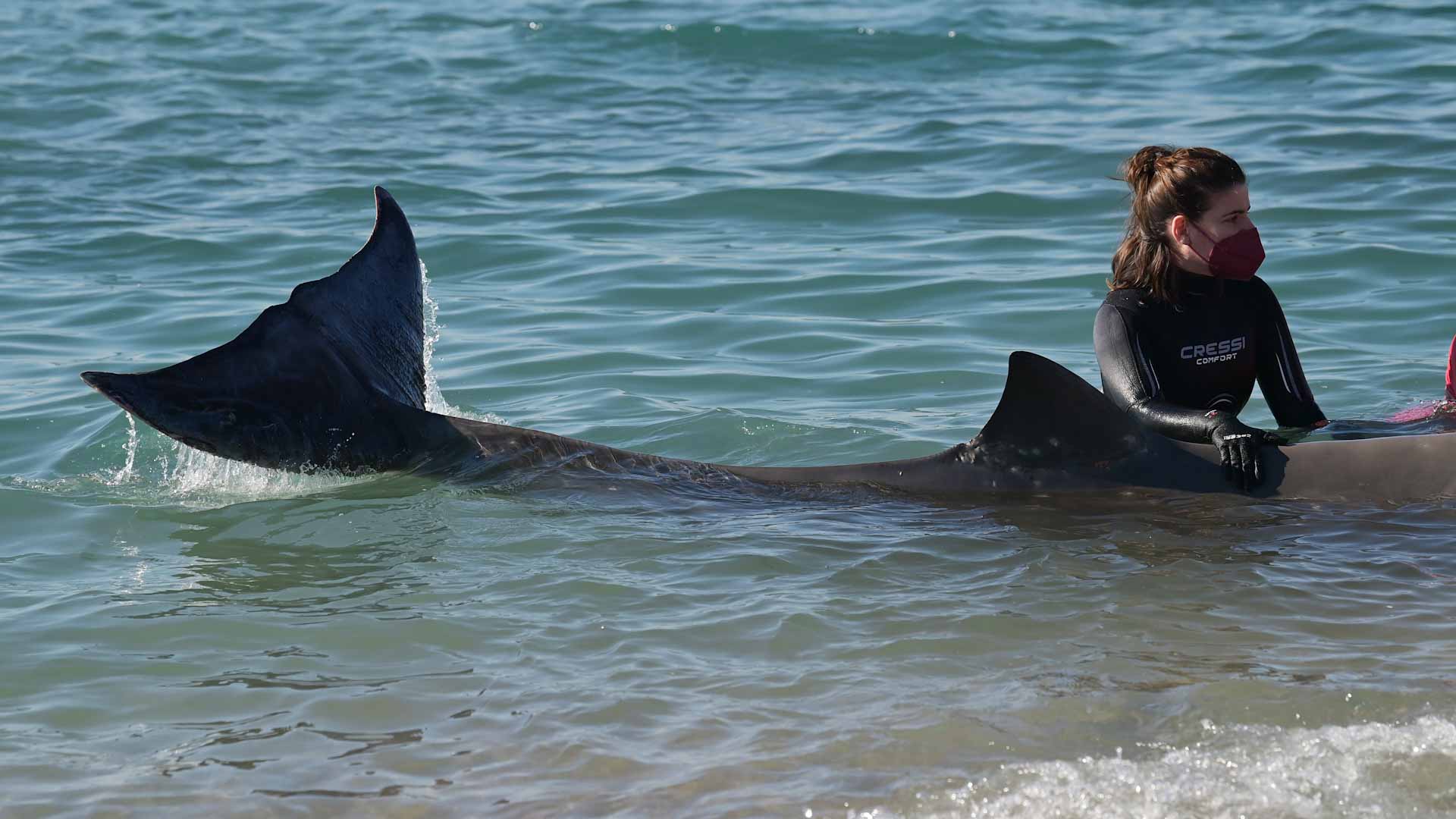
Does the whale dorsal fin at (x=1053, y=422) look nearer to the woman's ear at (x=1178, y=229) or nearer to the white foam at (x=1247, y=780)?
the woman's ear at (x=1178, y=229)

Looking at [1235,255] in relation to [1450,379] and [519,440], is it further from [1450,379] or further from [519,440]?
[519,440]

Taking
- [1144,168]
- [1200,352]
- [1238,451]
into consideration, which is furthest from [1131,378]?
[1144,168]

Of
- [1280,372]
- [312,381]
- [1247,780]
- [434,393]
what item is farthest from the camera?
[434,393]

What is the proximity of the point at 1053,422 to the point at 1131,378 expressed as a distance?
616 millimetres

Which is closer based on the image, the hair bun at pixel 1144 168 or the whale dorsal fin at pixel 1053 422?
the whale dorsal fin at pixel 1053 422

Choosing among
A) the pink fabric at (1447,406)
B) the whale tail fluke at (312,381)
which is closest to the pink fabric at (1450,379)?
the pink fabric at (1447,406)

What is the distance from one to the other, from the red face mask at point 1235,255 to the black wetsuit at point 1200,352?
0.44ft

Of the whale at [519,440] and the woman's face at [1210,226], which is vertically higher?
the woman's face at [1210,226]

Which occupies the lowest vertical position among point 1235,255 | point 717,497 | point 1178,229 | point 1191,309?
point 717,497

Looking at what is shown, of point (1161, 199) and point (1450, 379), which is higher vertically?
point (1161, 199)

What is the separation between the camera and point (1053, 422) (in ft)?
17.1

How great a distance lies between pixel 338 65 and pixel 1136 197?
47.7ft

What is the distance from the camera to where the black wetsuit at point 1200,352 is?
573cm

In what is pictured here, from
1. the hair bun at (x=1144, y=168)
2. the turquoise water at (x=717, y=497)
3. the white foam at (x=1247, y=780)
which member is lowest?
the white foam at (x=1247, y=780)
